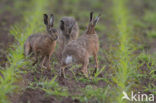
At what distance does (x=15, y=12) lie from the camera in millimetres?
11555

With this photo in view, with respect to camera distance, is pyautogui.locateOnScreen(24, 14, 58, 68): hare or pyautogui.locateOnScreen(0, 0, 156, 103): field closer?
pyautogui.locateOnScreen(0, 0, 156, 103): field

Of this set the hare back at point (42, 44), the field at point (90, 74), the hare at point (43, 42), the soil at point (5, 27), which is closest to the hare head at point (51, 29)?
the hare at point (43, 42)

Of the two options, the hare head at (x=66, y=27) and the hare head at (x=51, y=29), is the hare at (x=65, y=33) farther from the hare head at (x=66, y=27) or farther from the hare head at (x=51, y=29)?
the hare head at (x=51, y=29)

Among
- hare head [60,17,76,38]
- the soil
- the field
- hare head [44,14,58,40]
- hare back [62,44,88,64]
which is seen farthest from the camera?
hare head [60,17,76,38]

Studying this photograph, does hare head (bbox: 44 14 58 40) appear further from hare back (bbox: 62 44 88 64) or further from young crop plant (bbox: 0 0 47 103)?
hare back (bbox: 62 44 88 64)

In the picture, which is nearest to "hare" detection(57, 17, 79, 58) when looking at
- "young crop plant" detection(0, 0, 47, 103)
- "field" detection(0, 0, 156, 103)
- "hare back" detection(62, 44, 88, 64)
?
"field" detection(0, 0, 156, 103)

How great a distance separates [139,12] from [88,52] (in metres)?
7.52

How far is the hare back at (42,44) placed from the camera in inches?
240

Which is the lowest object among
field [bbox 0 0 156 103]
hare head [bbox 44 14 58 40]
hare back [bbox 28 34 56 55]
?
field [bbox 0 0 156 103]

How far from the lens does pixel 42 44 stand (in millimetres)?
6082

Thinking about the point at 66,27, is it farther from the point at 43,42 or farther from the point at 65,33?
the point at 43,42

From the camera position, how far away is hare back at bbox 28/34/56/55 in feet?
20.0

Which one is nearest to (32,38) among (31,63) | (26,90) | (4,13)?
(31,63)

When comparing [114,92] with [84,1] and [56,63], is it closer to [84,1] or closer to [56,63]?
[56,63]
